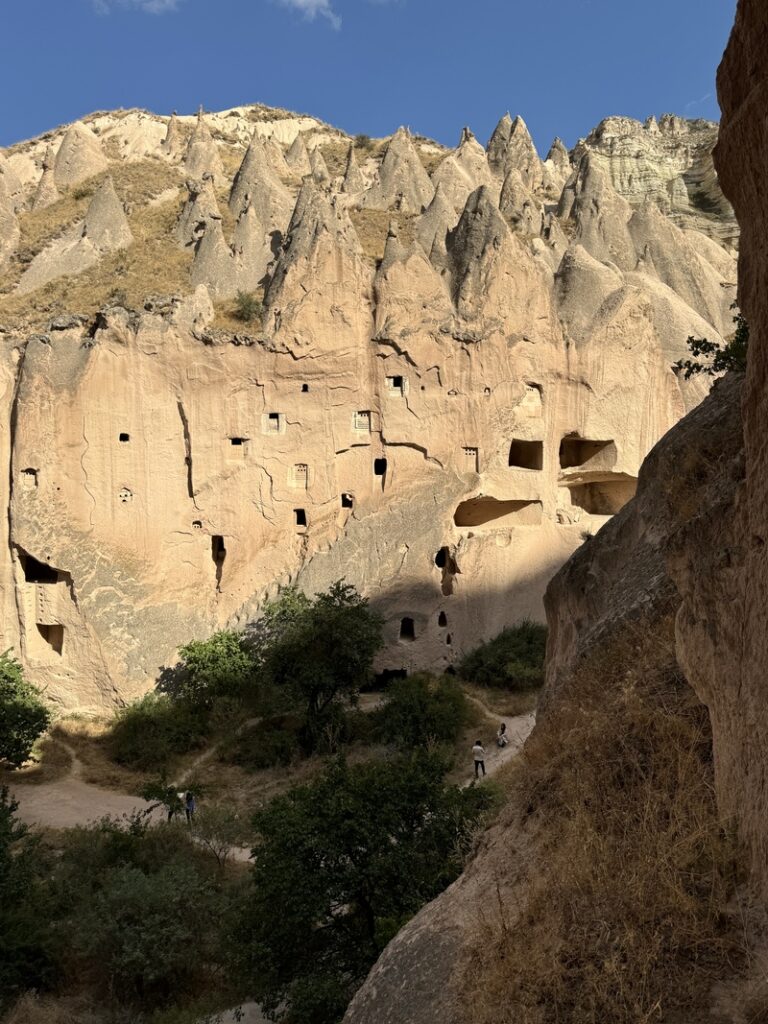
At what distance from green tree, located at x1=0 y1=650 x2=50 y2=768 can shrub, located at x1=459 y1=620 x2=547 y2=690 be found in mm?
10044

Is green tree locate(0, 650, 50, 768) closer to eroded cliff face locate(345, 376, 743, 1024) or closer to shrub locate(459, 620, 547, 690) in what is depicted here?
shrub locate(459, 620, 547, 690)

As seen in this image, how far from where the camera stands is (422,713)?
1756cm

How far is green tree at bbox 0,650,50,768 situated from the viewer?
54.4 feet

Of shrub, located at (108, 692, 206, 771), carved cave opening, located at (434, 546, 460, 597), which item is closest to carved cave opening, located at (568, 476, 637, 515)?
carved cave opening, located at (434, 546, 460, 597)

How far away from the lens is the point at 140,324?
67.9 ft

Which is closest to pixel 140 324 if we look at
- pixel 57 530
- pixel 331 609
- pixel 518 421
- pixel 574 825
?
pixel 57 530

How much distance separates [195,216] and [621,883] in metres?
29.4

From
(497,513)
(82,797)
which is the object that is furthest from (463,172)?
(82,797)

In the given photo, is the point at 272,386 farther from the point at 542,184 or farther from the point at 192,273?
the point at 542,184

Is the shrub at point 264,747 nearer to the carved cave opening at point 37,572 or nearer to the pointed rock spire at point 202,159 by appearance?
the carved cave opening at point 37,572

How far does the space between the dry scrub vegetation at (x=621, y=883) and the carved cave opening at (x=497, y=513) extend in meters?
17.0

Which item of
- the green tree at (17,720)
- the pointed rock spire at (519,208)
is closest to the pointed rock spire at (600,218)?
the pointed rock spire at (519,208)

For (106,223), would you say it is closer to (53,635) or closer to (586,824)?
(53,635)

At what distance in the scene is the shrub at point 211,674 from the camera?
1914 centimetres
